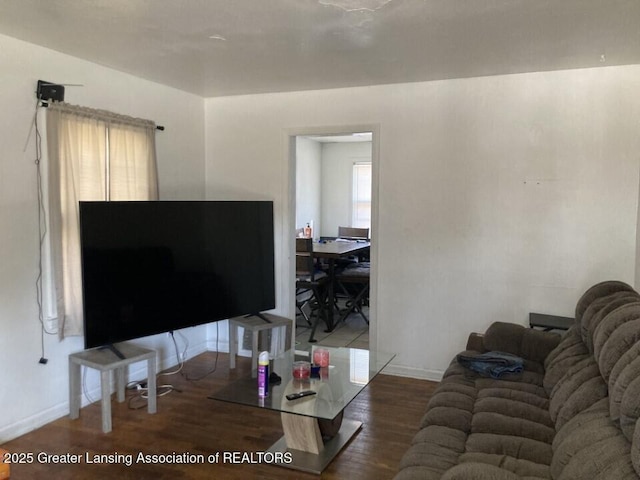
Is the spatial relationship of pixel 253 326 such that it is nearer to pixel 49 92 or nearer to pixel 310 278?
pixel 310 278

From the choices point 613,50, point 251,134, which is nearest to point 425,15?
point 613,50

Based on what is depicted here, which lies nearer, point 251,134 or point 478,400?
point 478,400

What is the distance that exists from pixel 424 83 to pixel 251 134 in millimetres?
1589

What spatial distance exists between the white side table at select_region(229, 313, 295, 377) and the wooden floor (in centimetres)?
44

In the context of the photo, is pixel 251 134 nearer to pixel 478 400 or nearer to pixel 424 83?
pixel 424 83

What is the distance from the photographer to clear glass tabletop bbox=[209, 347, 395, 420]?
2625 mm

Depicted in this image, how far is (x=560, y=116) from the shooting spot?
11.9 ft

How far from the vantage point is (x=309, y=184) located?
8.38m

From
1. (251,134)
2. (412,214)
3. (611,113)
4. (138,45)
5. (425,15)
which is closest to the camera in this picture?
(425,15)

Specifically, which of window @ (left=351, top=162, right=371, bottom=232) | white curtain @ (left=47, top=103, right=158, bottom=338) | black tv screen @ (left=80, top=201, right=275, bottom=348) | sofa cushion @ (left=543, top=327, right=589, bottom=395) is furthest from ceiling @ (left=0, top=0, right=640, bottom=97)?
window @ (left=351, top=162, right=371, bottom=232)

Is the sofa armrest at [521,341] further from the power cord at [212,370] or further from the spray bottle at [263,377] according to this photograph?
the power cord at [212,370]

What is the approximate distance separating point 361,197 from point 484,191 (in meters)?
4.72

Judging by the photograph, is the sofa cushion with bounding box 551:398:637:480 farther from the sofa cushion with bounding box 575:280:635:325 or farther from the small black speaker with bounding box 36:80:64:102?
the small black speaker with bounding box 36:80:64:102

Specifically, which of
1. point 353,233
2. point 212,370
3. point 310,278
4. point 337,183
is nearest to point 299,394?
point 212,370
